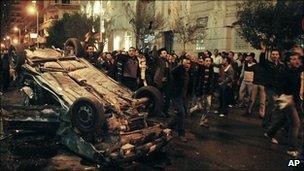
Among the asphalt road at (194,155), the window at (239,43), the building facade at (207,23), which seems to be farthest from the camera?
the building facade at (207,23)

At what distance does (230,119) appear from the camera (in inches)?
476

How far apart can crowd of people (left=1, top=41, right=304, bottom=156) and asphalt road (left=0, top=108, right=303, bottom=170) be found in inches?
15.2

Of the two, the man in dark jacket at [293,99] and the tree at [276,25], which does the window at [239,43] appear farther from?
the man in dark jacket at [293,99]

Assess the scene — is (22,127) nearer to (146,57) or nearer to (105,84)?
(105,84)

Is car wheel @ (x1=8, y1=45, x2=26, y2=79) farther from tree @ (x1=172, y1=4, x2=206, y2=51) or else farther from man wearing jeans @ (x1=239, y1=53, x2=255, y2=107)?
tree @ (x1=172, y1=4, x2=206, y2=51)

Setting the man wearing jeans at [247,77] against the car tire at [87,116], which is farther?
the man wearing jeans at [247,77]

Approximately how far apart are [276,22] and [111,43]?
3813 centimetres

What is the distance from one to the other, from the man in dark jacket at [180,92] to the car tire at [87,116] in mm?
2522

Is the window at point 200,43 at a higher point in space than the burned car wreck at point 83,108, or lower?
higher

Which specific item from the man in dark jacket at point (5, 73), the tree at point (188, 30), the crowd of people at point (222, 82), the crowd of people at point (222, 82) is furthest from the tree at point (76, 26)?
the crowd of people at point (222, 82)

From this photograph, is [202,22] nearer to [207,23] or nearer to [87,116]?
[207,23]

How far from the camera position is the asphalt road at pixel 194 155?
725 cm

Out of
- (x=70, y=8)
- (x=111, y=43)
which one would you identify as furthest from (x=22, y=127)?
(x=70, y=8)

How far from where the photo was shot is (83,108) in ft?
23.7
